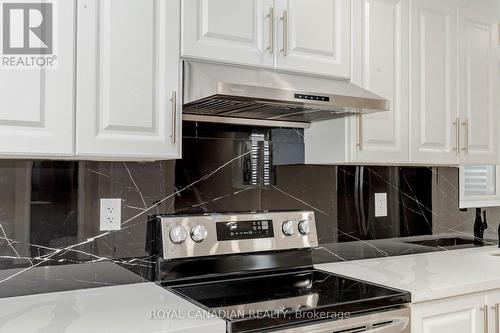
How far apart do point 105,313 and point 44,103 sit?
702 millimetres

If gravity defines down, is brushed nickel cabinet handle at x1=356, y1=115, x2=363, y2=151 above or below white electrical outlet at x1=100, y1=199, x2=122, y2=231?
above

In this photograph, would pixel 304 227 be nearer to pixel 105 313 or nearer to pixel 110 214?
pixel 110 214

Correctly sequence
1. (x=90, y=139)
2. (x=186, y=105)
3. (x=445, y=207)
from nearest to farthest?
(x=90, y=139) < (x=186, y=105) < (x=445, y=207)

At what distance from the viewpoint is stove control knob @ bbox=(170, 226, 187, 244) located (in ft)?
6.32

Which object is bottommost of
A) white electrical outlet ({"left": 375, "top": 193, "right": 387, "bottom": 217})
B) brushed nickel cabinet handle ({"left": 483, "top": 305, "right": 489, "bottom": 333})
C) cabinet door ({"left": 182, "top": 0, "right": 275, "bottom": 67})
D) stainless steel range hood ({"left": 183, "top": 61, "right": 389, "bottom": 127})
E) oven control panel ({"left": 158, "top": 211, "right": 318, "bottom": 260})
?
brushed nickel cabinet handle ({"left": 483, "top": 305, "right": 489, "bottom": 333})

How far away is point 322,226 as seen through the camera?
2457 mm

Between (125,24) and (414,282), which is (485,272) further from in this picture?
(125,24)

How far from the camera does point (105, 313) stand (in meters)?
1.54

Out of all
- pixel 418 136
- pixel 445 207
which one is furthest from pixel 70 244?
pixel 445 207

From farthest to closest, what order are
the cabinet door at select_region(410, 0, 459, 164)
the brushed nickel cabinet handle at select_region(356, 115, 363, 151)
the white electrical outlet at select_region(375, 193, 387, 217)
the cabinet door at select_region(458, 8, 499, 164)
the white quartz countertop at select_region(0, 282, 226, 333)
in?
the white electrical outlet at select_region(375, 193, 387, 217), the cabinet door at select_region(458, 8, 499, 164), the cabinet door at select_region(410, 0, 459, 164), the brushed nickel cabinet handle at select_region(356, 115, 363, 151), the white quartz countertop at select_region(0, 282, 226, 333)

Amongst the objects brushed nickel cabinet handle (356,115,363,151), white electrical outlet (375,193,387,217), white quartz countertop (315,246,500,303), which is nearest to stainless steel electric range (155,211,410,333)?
white quartz countertop (315,246,500,303)

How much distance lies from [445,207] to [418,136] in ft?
2.59

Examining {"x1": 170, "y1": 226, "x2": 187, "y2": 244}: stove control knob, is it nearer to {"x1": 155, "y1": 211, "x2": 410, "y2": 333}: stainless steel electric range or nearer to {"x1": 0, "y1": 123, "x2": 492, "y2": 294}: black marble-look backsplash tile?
{"x1": 155, "y1": 211, "x2": 410, "y2": 333}: stainless steel electric range

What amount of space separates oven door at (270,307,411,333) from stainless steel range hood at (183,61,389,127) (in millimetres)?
806
